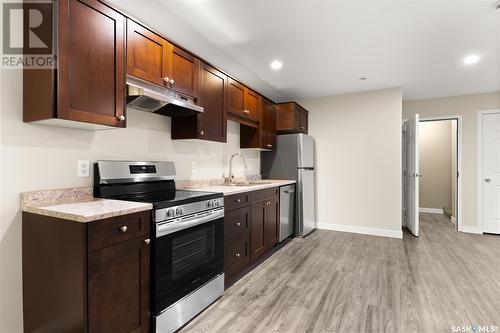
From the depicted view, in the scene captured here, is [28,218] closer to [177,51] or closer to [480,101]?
[177,51]

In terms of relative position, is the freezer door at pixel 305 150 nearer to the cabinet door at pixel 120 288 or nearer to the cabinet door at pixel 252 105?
the cabinet door at pixel 252 105

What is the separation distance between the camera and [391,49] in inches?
117

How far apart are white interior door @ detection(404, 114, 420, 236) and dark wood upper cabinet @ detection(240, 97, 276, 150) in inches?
94.3

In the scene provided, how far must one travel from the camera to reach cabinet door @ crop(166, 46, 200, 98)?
2.24 m

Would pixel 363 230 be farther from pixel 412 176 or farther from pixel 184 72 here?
pixel 184 72

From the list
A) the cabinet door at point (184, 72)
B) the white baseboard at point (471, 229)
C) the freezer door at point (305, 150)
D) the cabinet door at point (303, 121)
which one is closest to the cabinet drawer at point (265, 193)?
the freezer door at point (305, 150)

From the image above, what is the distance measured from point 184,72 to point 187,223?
4.45 ft

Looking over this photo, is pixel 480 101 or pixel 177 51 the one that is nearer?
pixel 177 51

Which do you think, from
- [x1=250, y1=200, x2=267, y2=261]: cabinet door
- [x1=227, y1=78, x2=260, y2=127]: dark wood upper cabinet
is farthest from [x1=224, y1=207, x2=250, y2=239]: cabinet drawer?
[x1=227, y1=78, x2=260, y2=127]: dark wood upper cabinet

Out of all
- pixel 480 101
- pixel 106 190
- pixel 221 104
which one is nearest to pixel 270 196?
pixel 221 104

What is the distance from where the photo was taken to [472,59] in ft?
10.7

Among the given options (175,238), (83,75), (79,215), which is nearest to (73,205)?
(79,215)

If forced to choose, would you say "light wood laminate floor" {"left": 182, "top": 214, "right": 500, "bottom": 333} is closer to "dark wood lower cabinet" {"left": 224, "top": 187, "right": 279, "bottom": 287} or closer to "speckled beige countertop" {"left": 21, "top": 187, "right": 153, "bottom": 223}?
"dark wood lower cabinet" {"left": 224, "top": 187, "right": 279, "bottom": 287}

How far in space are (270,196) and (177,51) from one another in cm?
208
